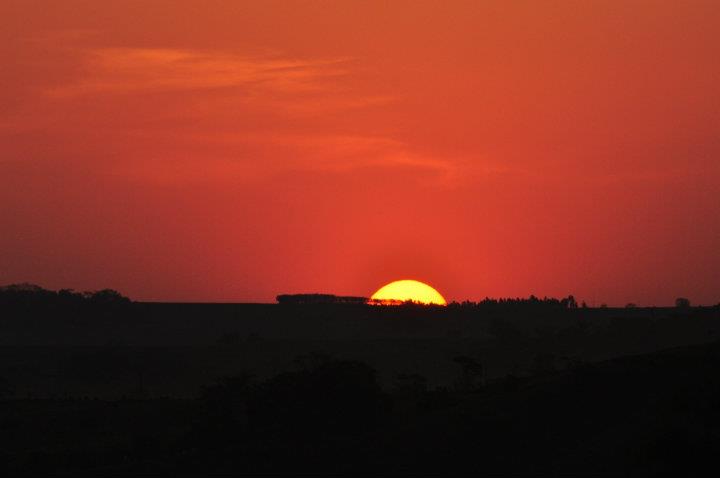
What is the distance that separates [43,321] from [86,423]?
325 feet

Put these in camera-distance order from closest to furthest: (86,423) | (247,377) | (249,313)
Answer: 1. (247,377)
2. (86,423)
3. (249,313)

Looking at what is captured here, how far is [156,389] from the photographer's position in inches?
4119

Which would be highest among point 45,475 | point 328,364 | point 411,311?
point 411,311

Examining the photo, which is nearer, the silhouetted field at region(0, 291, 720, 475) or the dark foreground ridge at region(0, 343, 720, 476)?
the dark foreground ridge at region(0, 343, 720, 476)

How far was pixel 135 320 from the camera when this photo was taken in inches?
6658

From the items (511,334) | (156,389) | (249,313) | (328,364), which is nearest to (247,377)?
(328,364)

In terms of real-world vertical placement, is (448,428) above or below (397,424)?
below

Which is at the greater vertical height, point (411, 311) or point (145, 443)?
point (411, 311)

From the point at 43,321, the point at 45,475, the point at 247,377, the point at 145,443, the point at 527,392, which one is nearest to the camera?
the point at 45,475

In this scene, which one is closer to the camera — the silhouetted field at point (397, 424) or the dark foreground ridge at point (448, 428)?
the dark foreground ridge at point (448, 428)

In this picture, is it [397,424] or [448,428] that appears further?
[397,424]

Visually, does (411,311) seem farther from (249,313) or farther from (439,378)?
(439,378)

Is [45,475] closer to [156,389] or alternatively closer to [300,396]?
[300,396]

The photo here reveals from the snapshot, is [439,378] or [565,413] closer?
[565,413]
